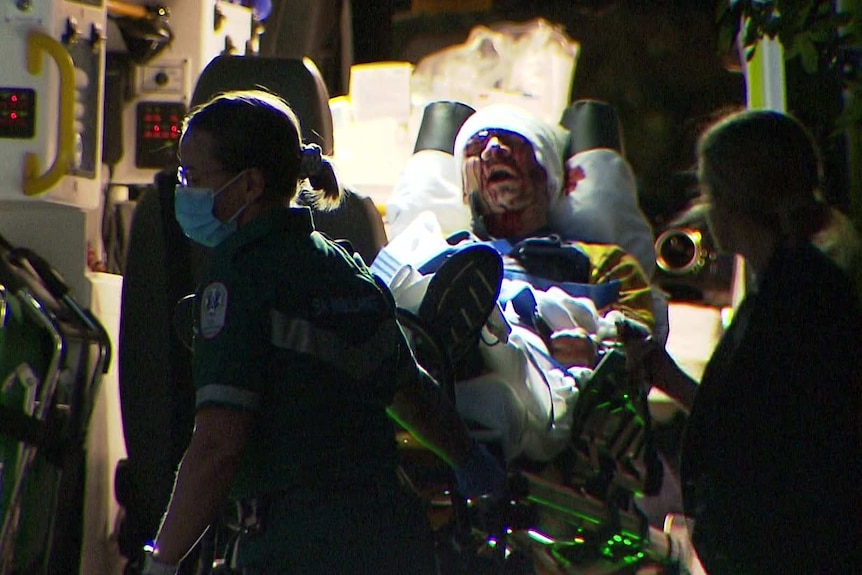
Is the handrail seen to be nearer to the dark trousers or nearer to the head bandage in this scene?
the head bandage

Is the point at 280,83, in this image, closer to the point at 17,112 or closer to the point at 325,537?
the point at 17,112

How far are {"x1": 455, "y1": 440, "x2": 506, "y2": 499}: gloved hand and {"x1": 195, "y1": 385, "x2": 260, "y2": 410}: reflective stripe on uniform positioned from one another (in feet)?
1.94

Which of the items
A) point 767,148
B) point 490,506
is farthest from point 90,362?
point 767,148

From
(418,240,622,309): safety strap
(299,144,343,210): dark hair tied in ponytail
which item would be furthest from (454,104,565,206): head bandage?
(299,144,343,210): dark hair tied in ponytail

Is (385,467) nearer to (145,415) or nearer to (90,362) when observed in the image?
(145,415)

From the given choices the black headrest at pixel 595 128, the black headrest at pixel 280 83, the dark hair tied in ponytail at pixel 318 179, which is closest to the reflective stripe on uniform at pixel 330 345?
the dark hair tied in ponytail at pixel 318 179

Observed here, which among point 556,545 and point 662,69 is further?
point 662,69

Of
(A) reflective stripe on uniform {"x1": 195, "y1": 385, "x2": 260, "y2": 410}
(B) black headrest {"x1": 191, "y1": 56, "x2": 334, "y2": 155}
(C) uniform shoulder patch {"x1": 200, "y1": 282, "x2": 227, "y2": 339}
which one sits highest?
(B) black headrest {"x1": 191, "y1": 56, "x2": 334, "y2": 155}

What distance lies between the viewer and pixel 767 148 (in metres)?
2.15

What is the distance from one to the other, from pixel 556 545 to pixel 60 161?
1557 millimetres

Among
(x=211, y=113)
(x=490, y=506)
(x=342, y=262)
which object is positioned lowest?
(x=490, y=506)

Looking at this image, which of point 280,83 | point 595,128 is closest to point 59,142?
point 280,83

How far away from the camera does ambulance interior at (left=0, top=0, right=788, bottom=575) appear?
2.79m

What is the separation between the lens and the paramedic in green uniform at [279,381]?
74.0 inches
